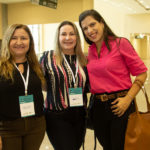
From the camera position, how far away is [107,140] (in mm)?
1936

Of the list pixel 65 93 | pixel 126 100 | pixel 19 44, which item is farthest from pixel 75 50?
pixel 126 100

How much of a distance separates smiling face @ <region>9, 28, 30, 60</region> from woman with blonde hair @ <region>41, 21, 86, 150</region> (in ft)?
0.85

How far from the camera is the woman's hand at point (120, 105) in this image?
1727 millimetres

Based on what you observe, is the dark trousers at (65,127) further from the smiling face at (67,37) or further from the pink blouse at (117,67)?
the smiling face at (67,37)

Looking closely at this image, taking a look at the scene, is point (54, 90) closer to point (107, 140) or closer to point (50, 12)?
point (107, 140)

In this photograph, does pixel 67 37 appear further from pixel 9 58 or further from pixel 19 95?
pixel 19 95

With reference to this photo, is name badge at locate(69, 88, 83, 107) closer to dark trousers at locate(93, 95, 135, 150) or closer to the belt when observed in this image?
dark trousers at locate(93, 95, 135, 150)

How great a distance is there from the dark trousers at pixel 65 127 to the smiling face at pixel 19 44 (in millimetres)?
599

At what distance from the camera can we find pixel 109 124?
6.14 feet

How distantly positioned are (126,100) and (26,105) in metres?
0.82

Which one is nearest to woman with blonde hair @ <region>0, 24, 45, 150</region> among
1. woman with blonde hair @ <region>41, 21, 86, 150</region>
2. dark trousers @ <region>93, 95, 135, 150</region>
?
woman with blonde hair @ <region>41, 21, 86, 150</region>

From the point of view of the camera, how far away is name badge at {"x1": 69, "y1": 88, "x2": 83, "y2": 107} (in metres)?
1.93

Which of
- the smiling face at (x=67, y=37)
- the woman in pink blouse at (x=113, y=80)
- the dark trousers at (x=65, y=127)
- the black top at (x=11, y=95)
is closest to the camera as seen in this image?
the black top at (x=11, y=95)

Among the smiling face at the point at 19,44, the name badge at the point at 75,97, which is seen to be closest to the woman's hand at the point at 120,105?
the name badge at the point at 75,97
